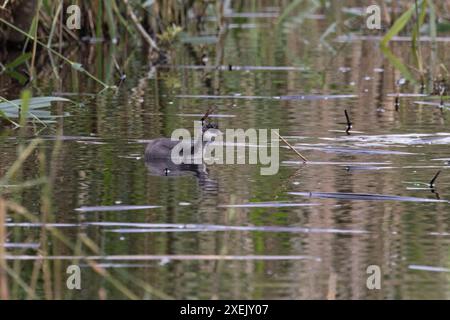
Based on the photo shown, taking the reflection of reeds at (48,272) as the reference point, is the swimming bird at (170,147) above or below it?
above

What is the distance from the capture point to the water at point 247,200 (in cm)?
502

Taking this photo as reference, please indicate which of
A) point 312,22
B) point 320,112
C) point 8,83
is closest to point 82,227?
point 320,112

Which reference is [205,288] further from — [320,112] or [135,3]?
[135,3]

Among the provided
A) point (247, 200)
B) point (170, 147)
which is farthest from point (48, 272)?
point (170, 147)

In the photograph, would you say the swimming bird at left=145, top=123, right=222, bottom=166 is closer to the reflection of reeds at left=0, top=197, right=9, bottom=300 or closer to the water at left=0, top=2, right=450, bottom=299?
the water at left=0, top=2, right=450, bottom=299

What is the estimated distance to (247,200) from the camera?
21.0ft

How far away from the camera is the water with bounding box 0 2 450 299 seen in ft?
16.5

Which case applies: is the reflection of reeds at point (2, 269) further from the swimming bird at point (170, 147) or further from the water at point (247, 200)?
the swimming bird at point (170, 147)

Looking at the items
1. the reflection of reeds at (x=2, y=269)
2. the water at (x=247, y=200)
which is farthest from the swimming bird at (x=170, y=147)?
the reflection of reeds at (x=2, y=269)

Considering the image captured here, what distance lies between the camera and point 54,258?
521 centimetres

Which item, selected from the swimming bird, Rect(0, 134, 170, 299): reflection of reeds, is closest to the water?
Rect(0, 134, 170, 299): reflection of reeds

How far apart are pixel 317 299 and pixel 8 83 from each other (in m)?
6.96

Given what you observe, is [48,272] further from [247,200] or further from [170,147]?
[170,147]

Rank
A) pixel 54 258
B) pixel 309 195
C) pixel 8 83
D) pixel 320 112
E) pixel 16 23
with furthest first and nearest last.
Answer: pixel 16 23, pixel 8 83, pixel 320 112, pixel 309 195, pixel 54 258
